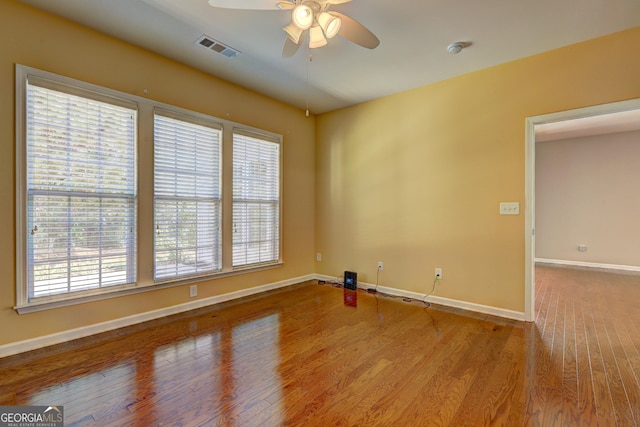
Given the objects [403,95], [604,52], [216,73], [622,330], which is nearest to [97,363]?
[216,73]

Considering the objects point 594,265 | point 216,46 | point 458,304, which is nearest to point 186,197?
point 216,46

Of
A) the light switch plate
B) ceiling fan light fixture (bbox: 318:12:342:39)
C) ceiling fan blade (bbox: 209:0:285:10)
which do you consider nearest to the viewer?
ceiling fan blade (bbox: 209:0:285:10)

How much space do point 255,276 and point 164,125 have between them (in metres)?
2.18

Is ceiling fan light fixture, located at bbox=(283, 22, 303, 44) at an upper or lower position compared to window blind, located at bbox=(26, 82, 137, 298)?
upper

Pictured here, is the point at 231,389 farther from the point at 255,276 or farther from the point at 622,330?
the point at 622,330

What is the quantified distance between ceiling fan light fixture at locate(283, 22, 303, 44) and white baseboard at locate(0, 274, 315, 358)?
2.91 meters

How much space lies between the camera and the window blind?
2.40m

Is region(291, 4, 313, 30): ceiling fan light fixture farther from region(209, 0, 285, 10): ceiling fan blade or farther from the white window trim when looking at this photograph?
Answer: the white window trim

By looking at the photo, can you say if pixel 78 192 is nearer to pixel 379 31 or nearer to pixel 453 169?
pixel 379 31

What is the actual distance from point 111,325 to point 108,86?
7.37ft

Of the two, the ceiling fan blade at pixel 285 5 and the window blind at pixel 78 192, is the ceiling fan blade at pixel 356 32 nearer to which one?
the ceiling fan blade at pixel 285 5

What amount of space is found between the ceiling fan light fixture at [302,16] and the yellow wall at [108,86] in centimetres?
189

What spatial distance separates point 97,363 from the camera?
7.23 ft

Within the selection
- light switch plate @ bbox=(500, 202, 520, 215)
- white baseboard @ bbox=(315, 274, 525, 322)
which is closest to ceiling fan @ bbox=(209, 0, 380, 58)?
light switch plate @ bbox=(500, 202, 520, 215)
